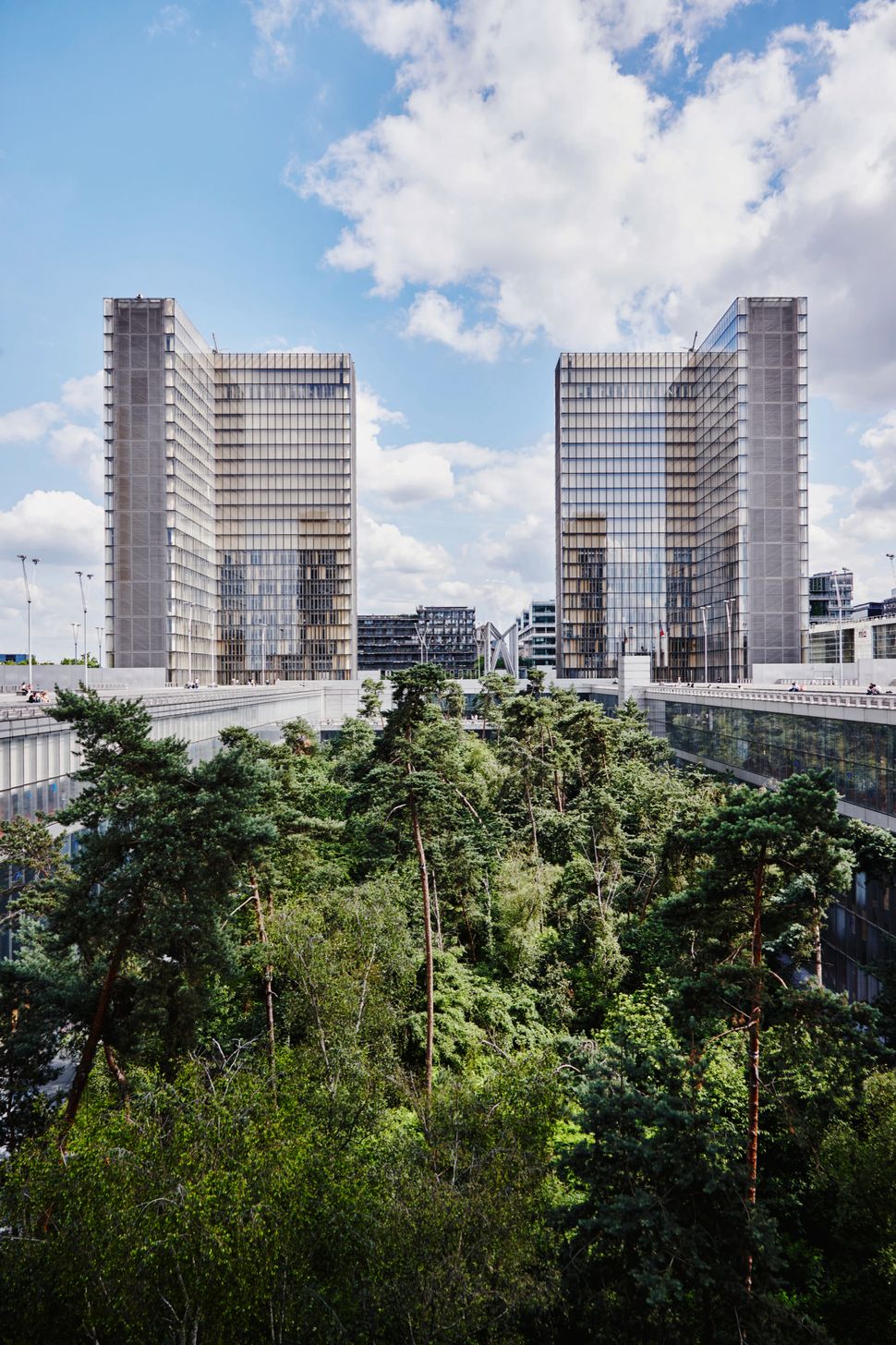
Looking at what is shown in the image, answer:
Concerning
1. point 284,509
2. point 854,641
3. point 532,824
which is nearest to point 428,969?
point 532,824

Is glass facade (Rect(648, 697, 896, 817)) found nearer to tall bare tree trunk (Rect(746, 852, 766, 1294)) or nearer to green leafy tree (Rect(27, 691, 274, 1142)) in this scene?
tall bare tree trunk (Rect(746, 852, 766, 1294))

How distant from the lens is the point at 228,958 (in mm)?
16953

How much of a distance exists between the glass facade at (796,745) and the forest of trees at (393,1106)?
377 centimetres

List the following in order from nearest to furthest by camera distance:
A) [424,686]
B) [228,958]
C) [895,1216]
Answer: [895,1216] < [228,958] < [424,686]

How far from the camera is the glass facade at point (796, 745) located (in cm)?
2648

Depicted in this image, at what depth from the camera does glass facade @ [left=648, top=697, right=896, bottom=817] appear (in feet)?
86.9

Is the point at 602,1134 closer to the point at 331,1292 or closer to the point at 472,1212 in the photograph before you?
the point at 472,1212

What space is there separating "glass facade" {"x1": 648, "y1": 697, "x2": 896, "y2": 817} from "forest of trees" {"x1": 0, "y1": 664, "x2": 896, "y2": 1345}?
3773 millimetres

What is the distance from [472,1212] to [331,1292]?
2.64 m

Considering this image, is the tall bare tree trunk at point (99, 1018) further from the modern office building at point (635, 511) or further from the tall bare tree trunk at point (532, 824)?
the modern office building at point (635, 511)

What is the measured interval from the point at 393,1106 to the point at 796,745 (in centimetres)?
2531

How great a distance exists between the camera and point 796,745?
35312 millimetres

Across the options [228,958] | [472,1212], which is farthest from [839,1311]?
[228,958]

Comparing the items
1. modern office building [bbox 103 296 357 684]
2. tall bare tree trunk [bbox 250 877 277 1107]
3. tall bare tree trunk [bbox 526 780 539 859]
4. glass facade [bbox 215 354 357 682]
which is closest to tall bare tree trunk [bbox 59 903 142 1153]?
tall bare tree trunk [bbox 250 877 277 1107]
